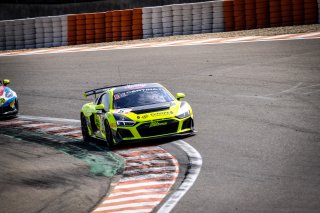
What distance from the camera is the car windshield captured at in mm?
14188

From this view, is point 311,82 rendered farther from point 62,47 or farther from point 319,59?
point 62,47

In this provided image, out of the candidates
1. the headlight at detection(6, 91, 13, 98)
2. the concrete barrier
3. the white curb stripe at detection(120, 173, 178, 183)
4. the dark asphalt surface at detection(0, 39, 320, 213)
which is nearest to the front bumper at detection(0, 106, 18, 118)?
the headlight at detection(6, 91, 13, 98)

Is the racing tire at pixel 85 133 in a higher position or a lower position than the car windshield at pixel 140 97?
lower

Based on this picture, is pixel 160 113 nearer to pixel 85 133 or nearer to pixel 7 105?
pixel 85 133

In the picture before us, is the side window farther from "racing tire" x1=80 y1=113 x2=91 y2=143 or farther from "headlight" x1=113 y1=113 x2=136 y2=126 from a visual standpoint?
"headlight" x1=113 y1=113 x2=136 y2=126

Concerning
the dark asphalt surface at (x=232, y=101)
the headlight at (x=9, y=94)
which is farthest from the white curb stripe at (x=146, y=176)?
the headlight at (x=9, y=94)

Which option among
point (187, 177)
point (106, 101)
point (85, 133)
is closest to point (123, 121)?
point (106, 101)

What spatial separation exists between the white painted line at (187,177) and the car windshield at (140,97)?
1303mm

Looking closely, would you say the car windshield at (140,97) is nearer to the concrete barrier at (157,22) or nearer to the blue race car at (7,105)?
the blue race car at (7,105)

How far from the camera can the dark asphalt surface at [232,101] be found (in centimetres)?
930

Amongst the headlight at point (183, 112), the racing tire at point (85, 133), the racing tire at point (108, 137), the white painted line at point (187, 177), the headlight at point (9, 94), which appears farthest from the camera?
the headlight at point (9, 94)

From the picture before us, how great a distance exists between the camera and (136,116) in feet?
44.3

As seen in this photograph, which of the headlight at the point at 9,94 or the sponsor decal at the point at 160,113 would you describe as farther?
the headlight at the point at 9,94

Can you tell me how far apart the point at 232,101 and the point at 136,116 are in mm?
4047
